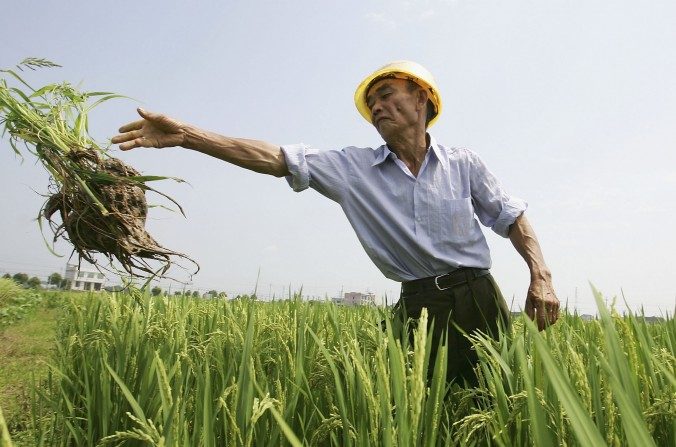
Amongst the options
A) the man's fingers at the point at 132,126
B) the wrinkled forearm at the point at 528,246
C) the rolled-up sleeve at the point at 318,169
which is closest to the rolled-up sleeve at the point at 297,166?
the rolled-up sleeve at the point at 318,169

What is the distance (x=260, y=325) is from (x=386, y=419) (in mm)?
1617

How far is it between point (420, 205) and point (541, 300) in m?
0.80

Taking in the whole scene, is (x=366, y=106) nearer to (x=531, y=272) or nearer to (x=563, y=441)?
(x=531, y=272)

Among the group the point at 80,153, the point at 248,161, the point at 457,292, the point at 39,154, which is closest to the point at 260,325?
the point at 248,161

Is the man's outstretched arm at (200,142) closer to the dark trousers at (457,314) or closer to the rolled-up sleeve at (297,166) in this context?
the rolled-up sleeve at (297,166)

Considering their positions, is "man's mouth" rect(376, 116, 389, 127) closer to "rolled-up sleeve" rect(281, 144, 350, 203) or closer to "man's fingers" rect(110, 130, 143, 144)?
"rolled-up sleeve" rect(281, 144, 350, 203)

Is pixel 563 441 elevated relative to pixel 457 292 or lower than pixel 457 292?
lower

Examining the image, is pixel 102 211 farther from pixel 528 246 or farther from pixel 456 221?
pixel 528 246

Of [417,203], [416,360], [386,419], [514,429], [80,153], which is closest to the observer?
[416,360]

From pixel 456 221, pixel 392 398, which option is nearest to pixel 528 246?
pixel 456 221

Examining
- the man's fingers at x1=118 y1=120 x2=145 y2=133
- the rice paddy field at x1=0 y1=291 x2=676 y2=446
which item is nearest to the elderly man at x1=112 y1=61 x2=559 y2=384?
the man's fingers at x1=118 y1=120 x2=145 y2=133

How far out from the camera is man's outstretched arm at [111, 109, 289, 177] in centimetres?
226

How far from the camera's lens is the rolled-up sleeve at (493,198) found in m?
2.93

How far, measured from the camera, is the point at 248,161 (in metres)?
2.54
